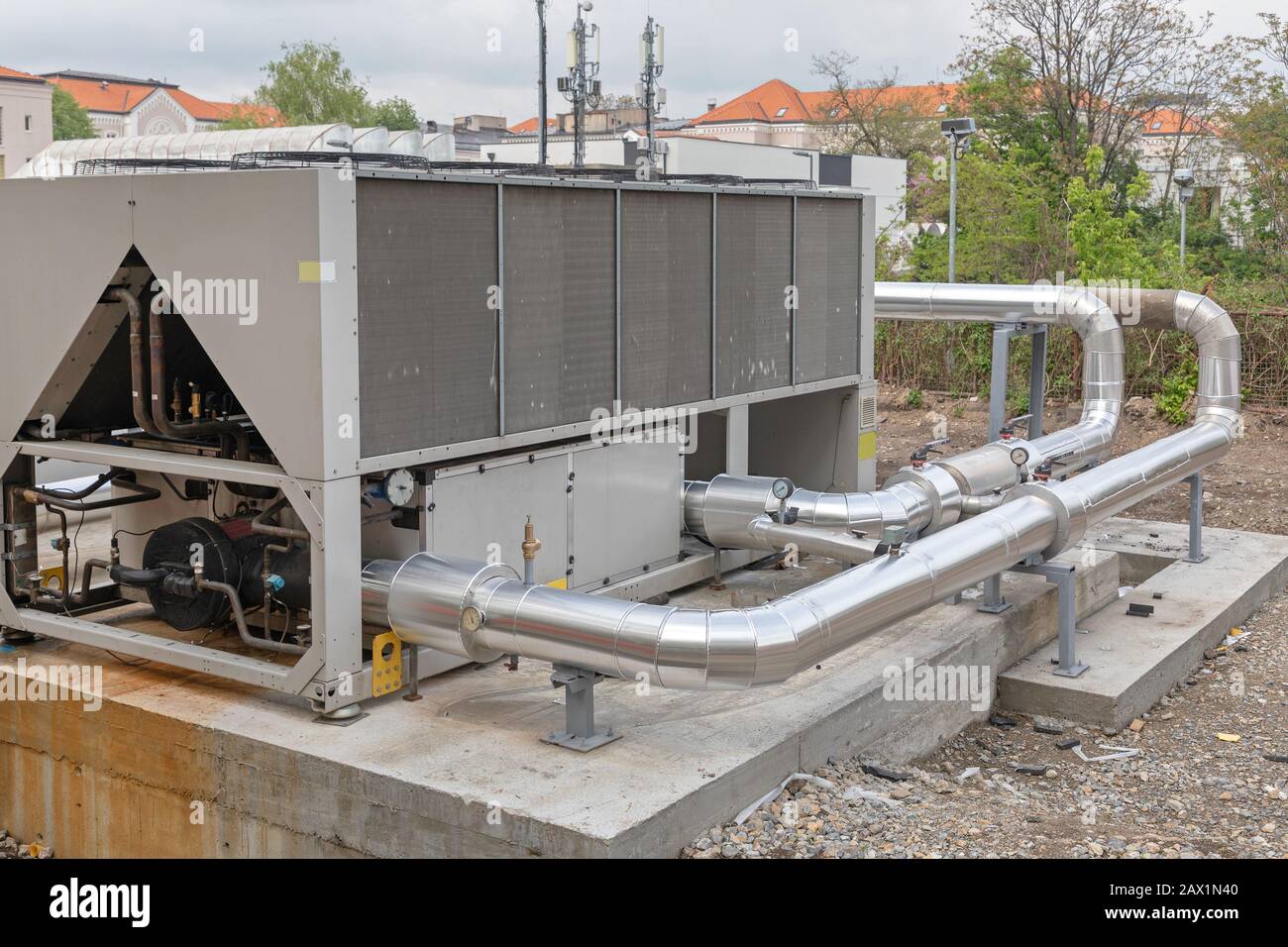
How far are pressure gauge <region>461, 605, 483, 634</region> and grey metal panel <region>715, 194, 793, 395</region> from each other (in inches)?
128

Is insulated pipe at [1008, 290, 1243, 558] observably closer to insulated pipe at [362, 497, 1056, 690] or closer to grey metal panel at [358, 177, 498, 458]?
insulated pipe at [362, 497, 1056, 690]

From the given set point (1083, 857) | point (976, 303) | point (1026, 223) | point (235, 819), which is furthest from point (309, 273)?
point (1026, 223)

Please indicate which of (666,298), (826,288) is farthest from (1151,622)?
(666,298)

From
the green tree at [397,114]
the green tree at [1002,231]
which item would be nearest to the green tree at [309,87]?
the green tree at [397,114]

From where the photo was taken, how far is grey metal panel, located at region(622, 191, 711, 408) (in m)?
8.10

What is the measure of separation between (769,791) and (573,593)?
1288mm

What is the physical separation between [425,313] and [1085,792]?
4.28 meters

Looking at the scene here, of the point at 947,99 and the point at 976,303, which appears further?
the point at 947,99

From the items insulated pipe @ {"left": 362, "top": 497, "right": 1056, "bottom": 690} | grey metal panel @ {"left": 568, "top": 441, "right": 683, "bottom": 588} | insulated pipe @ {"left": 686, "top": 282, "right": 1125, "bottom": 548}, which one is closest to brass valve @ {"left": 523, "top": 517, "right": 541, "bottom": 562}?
insulated pipe @ {"left": 362, "top": 497, "right": 1056, "bottom": 690}

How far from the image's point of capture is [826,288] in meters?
10.3

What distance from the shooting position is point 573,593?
630cm

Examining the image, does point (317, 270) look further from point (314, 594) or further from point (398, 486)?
point (314, 594)

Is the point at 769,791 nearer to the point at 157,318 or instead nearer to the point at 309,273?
the point at 309,273

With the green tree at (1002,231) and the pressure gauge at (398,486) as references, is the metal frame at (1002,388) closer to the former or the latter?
the pressure gauge at (398,486)
